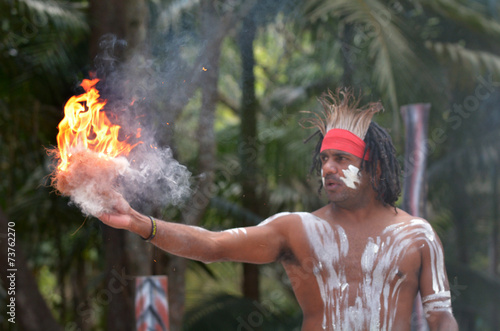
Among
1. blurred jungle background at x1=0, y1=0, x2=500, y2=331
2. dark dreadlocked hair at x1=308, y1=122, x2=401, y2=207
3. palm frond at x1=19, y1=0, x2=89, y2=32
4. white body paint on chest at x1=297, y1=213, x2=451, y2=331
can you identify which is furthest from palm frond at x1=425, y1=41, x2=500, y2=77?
white body paint on chest at x1=297, y1=213, x2=451, y2=331

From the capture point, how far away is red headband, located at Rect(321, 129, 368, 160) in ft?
10.2

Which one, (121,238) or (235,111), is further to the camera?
(235,111)

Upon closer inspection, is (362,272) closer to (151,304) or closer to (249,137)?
(151,304)

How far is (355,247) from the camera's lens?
3.05 m

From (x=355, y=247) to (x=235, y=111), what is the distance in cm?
672

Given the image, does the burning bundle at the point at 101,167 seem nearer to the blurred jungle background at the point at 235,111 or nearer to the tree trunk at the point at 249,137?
the blurred jungle background at the point at 235,111

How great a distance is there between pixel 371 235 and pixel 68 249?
5.85 m

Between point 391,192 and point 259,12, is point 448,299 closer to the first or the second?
point 391,192

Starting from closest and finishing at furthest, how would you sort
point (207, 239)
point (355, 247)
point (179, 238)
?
1. point (179, 238)
2. point (207, 239)
3. point (355, 247)

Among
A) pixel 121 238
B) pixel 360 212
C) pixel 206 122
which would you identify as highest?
pixel 206 122

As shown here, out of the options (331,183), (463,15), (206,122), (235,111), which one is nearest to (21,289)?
(206,122)

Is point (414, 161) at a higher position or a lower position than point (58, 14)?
lower

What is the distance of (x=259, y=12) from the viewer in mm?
6039

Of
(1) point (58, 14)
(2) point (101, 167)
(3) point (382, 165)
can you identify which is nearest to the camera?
(2) point (101, 167)
